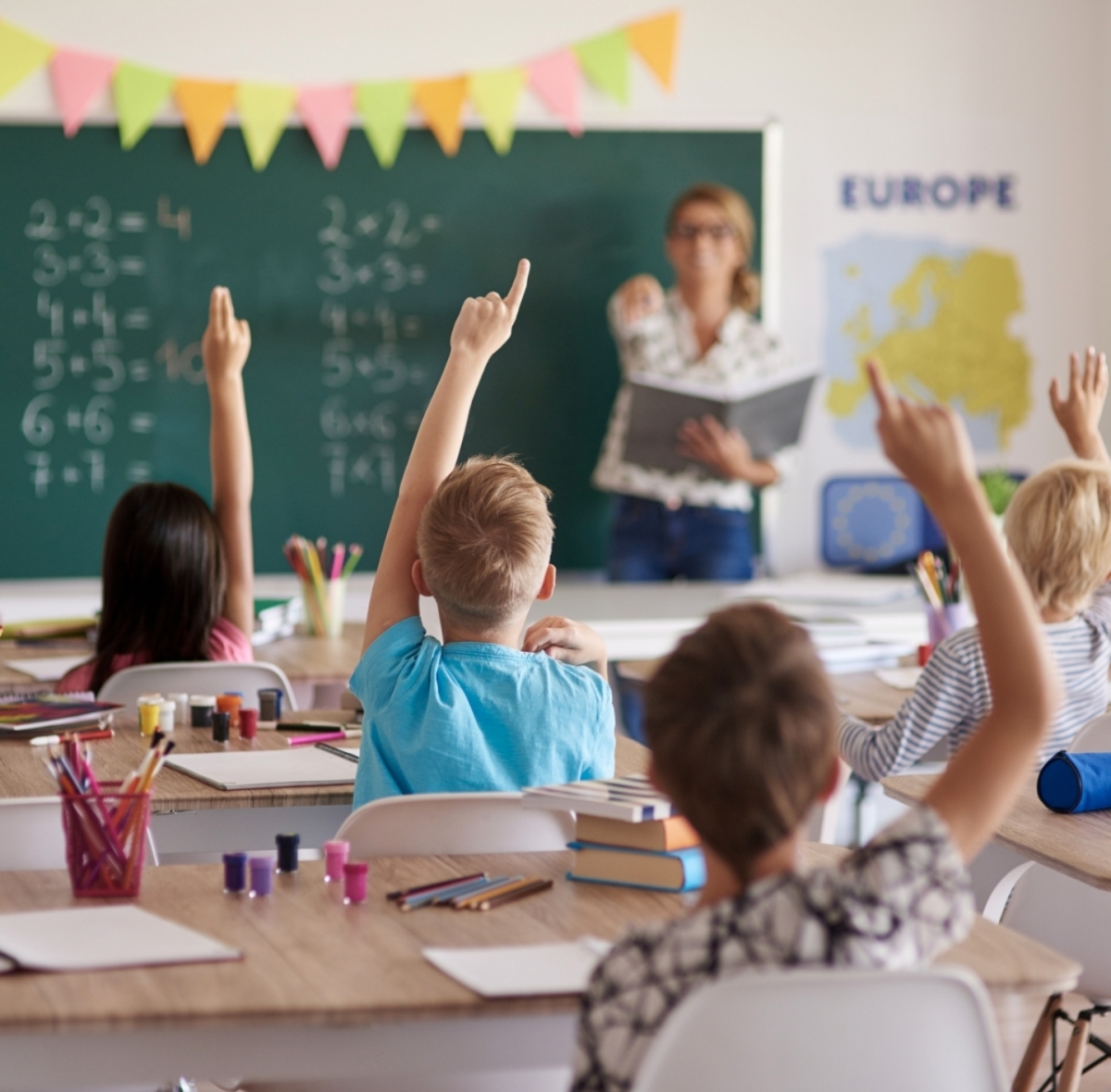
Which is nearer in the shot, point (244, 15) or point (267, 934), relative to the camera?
point (267, 934)

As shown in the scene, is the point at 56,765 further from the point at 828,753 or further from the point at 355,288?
the point at 355,288

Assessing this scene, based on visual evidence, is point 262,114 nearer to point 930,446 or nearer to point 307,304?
point 307,304

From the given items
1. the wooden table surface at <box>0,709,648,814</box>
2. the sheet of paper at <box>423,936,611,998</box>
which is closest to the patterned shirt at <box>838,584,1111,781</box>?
the wooden table surface at <box>0,709,648,814</box>

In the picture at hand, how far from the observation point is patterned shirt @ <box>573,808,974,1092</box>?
986 mm

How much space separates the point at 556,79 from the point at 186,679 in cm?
323

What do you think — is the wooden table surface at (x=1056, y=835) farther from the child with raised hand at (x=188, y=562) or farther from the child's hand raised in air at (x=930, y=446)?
the child with raised hand at (x=188, y=562)

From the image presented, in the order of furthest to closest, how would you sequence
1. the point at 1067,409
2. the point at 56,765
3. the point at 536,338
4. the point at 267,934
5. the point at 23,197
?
the point at 536,338 < the point at 23,197 < the point at 1067,409 < the point at 56,765 < the point at 267,934

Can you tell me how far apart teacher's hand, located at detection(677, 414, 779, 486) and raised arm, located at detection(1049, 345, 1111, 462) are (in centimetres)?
243

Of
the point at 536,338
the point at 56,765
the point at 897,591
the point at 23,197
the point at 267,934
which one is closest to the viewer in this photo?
the point at 267,934

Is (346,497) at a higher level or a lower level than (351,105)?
lower

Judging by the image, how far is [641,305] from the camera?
5195mm

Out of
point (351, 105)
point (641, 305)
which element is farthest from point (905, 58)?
point (351, 105)

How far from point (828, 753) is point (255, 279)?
4.42 meters

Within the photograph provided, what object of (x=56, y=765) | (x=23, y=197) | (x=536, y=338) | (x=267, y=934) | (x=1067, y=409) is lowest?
(x=267, y=934)
